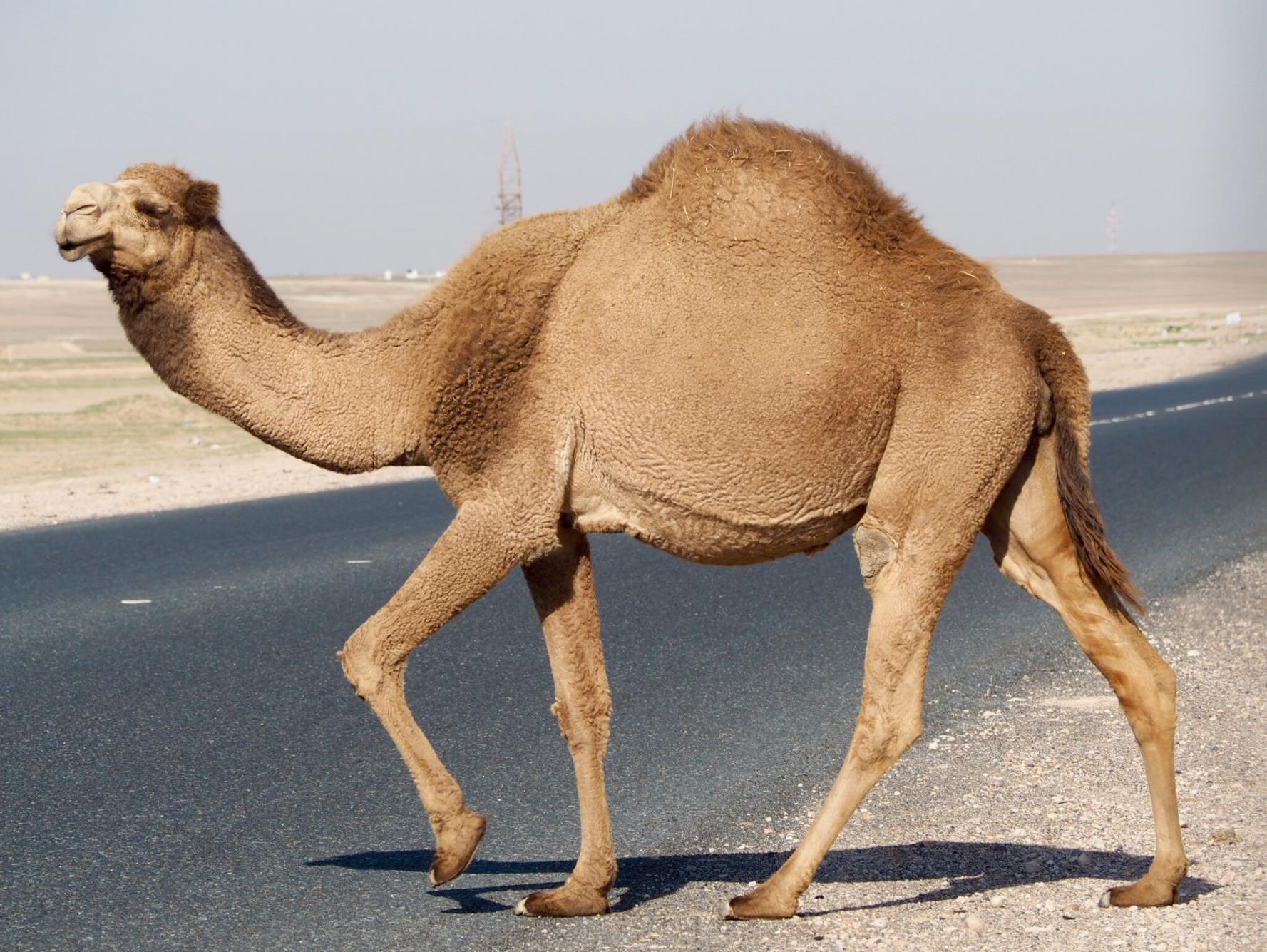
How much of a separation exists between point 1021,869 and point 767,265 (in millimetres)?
2126

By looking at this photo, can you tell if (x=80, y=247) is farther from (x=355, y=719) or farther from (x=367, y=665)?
(x=355, y=719)

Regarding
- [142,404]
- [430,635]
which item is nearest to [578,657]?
[430,635]

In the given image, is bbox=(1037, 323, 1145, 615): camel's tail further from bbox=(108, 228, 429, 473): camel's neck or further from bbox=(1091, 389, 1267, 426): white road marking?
bbox=(1091, 389, 1267, 426): white road marking

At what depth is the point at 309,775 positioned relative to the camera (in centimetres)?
648

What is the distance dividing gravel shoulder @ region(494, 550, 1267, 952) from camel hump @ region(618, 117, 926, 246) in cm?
200

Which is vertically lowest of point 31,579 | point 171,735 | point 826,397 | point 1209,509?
point 1209,509

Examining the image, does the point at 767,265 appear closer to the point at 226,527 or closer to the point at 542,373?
the point at 542,373

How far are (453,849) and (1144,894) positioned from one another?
79.2 inches

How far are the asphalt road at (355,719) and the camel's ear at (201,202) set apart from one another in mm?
2044

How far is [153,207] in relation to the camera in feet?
15.8

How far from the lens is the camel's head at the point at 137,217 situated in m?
4.70

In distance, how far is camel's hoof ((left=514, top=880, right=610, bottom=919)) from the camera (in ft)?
16.0

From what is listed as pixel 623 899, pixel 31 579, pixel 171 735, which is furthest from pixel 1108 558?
pixel 31 579

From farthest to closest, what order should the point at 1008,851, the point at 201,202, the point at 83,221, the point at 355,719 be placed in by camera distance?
1. the point at 355,719
2. the point at 1008,851
3. the point at 201,202
4. the point at 83,221
